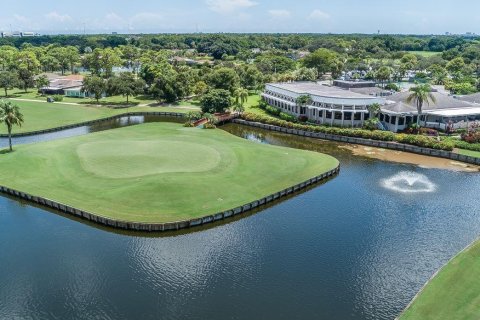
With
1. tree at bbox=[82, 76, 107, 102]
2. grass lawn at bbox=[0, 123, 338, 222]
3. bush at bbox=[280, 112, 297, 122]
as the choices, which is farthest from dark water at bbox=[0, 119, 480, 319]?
tree at bbox=[82, 76, 107, 102]

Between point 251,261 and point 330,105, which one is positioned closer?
point 251,261

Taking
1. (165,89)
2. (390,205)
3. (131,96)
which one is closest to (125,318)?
(390,205)

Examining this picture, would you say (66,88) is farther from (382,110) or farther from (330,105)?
(382,110)

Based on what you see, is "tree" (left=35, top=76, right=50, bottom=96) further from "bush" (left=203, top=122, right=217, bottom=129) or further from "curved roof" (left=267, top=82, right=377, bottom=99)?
"curved roof" (left=267, top=82, right=377, bottom=99)

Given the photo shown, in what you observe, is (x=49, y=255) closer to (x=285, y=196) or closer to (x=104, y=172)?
(x=104, y=172)

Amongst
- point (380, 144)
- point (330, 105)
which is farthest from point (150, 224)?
point (330, 105)

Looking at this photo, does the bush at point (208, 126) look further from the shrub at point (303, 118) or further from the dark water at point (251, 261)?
the dark water at point (251, 261)

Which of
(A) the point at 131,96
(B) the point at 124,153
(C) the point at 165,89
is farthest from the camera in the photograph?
(A) the point at 131,96
